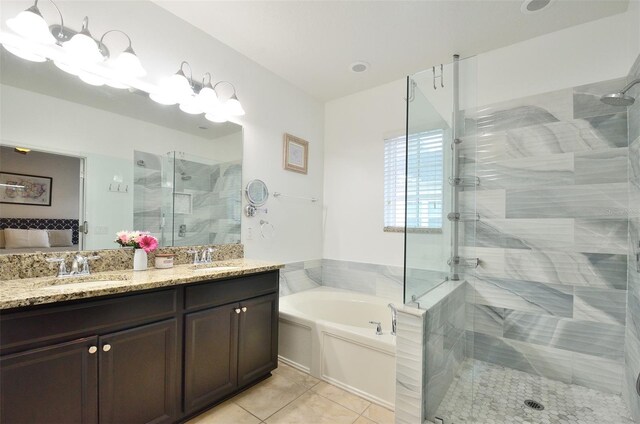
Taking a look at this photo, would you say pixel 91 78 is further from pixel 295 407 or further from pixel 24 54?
pixel 295 407

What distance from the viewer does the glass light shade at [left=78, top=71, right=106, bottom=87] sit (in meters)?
1.72

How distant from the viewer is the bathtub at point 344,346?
194 cm

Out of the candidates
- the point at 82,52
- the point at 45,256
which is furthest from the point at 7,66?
the point at 45,256

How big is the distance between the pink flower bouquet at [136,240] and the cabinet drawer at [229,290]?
417mm

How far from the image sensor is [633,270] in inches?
73.8

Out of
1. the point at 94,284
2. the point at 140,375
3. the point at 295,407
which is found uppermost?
the point at 94,284

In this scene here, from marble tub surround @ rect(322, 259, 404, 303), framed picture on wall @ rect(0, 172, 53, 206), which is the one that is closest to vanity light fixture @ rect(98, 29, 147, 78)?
framed picture on wall @ rect(0, 172, 53, 206)

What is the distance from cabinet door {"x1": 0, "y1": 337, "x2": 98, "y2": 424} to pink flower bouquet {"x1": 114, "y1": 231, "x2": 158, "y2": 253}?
62cm

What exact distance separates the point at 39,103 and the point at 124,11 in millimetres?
792

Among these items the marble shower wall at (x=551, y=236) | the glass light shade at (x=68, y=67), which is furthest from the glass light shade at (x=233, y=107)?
the marble shower wall at (x=551, y=236)

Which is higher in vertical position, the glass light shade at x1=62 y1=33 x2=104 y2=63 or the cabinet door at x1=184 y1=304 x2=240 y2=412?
the glass light shade at x1=62 y1=33 x2=104 y2=63

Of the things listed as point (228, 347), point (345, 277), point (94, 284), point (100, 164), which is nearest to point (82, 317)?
point (94, 284)

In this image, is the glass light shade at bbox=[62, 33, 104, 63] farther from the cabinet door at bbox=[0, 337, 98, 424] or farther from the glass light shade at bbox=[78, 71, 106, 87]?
the cabinet door at bbox=[0, 337, 98, 424]

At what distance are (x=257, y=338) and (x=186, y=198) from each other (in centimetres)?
115
